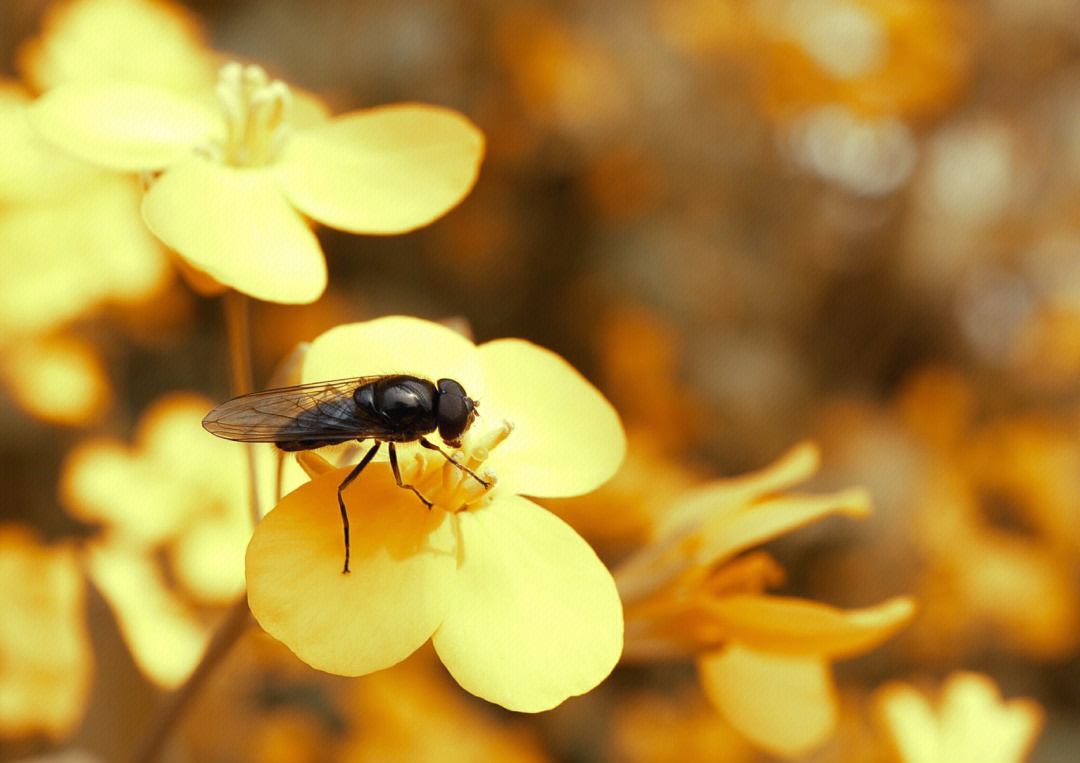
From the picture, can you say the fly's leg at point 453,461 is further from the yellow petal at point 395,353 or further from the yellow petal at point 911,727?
the yellow petal at point 911,727

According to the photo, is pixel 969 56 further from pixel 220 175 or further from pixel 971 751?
pixel 220 175

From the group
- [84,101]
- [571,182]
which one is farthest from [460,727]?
[84,101]

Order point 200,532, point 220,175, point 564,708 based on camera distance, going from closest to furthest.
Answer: point 220,175
point 200,532
point 564,708

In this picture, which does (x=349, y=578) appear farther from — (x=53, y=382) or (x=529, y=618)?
(x=53, y=382)

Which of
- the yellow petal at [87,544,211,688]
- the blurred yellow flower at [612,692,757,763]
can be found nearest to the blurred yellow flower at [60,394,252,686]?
the yellow petal at [87,544,211,688]

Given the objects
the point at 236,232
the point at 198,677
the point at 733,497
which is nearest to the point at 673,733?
the point at 733,497

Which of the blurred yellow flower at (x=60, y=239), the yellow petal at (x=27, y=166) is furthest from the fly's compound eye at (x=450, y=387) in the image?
the blurred yellow flower at (x=60, y=239)
